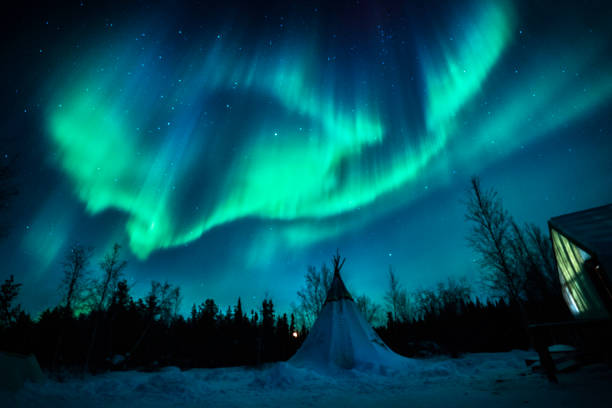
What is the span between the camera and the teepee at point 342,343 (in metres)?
13.8

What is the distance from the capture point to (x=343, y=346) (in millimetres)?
14766

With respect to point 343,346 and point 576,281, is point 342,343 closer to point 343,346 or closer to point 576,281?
point 343,346

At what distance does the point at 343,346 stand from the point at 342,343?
22 centimetres

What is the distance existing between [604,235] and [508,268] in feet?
43.8

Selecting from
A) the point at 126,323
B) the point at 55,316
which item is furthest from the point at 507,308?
the point at 55,316

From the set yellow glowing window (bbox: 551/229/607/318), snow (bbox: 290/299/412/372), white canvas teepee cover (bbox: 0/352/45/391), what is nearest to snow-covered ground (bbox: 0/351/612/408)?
white canvas teepee cover (bbox: 0/352/45/391)

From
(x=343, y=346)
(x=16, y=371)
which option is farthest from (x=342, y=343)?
(x=16, y=371)

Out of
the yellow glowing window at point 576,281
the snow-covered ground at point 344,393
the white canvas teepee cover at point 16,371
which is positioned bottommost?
the snow-covered ground at point 344,393

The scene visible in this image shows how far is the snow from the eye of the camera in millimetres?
13711

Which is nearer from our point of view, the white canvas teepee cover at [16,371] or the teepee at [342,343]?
the white canvas teepee cover at [16,371]

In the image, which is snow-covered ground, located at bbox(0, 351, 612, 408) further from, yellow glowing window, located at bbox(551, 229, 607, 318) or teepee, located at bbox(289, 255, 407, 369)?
yellow glowing window, located at bbox(551, 229, 607, 318)

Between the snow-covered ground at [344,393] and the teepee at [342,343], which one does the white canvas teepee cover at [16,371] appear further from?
the teepee at [342,343]

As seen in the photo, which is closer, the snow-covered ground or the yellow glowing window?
the snow-covered ground

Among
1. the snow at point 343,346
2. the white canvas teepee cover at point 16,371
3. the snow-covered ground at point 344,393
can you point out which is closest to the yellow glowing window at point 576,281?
the snow-covered ground at point 344,393
